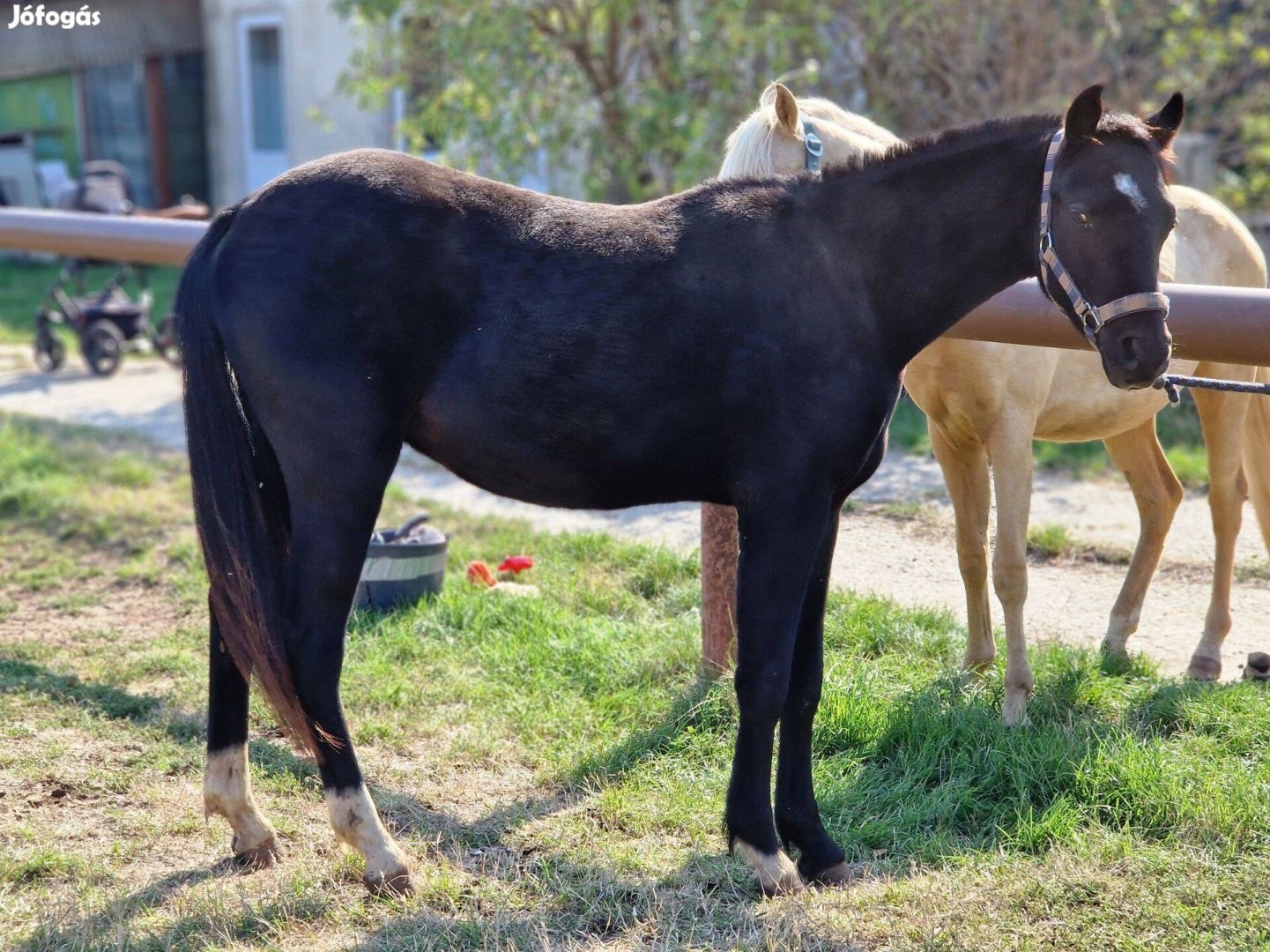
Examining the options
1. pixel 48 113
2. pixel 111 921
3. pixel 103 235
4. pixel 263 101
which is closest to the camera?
pixel 111 921

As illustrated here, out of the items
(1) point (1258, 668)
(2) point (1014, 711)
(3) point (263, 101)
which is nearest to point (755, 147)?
(2) point (1014, 711)

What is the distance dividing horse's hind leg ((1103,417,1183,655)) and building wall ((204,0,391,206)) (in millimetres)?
10476

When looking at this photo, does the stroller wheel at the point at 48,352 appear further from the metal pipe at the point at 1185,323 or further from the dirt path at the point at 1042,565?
the metal pipe at the point at 1185,323

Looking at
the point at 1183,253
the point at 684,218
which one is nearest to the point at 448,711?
the point at 684,218

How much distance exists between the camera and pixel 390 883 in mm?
2877

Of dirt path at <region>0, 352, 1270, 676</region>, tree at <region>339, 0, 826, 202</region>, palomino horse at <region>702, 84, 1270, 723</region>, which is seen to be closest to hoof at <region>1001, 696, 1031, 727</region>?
palomino horse at <region>702, 84, 1270, 723</region>

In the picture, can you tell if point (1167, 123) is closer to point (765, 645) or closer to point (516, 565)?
point (765, 645)

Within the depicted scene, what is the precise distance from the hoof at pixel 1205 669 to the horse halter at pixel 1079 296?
2012mm

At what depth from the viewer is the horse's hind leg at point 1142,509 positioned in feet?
14.2

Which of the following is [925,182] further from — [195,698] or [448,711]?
[195,698]

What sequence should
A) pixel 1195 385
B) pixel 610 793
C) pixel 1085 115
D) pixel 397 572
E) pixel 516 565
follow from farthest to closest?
pixel 516 565 < pixel 397 572 < pixel 610 793 < pixel 1195 385 < pixel 1085 115

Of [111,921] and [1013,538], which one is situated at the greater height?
[1013,538]

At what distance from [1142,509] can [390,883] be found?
3.12m

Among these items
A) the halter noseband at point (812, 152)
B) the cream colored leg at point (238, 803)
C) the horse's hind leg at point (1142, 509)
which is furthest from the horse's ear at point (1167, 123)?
the cream colored leg at point (238, 803)
